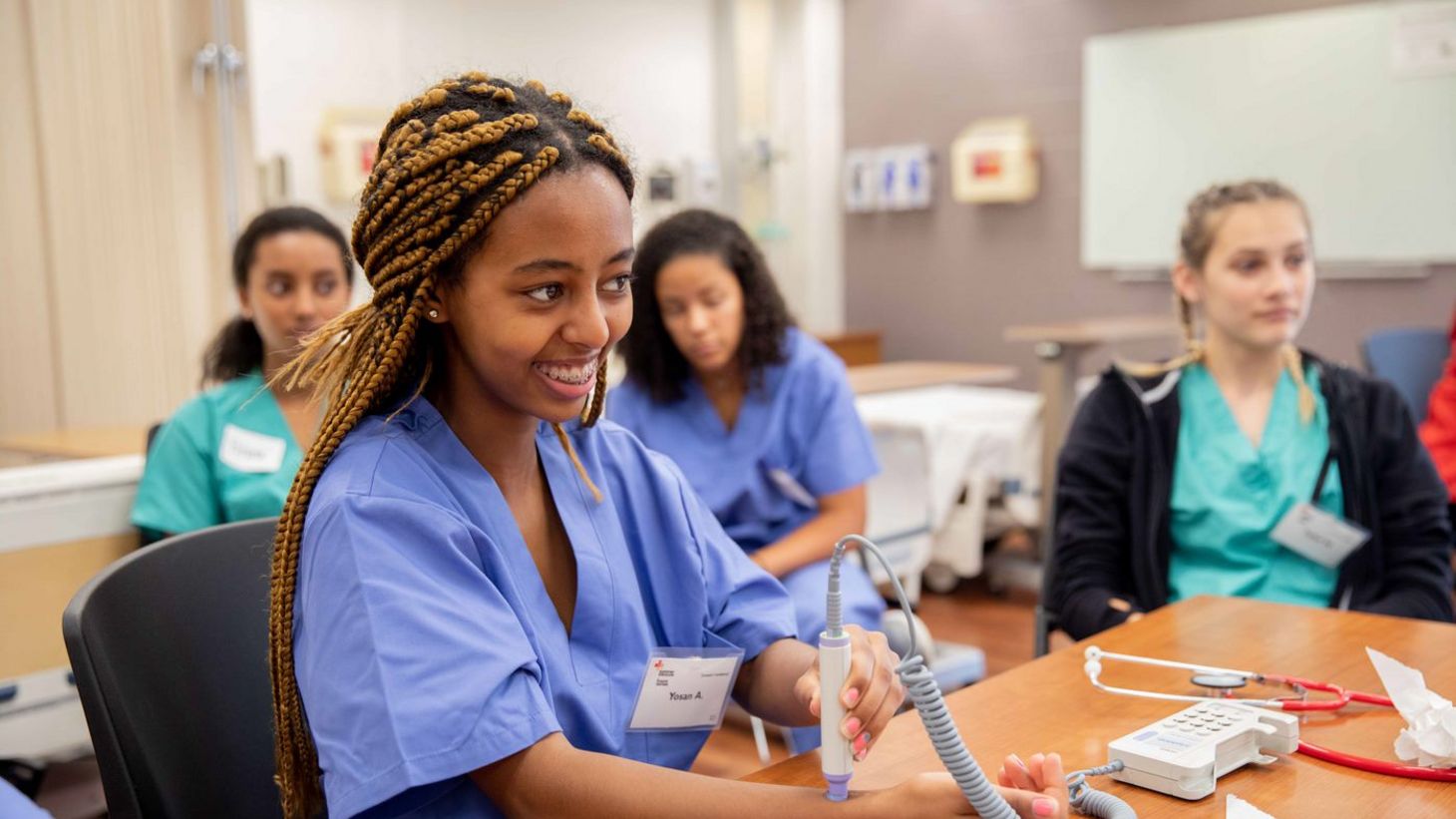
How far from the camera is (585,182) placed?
3.31ft

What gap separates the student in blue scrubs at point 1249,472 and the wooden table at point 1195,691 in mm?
282

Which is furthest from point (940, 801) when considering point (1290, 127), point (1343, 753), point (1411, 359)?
point (1290, 127)

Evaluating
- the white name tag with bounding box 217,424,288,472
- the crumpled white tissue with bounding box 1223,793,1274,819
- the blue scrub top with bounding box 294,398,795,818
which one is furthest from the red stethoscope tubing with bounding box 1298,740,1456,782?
the white name tag with bounding box 217,424,288,472

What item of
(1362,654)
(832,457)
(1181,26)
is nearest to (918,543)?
(832,457)

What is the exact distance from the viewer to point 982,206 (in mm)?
5828

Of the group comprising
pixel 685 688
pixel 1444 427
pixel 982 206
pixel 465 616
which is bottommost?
pixel 1444 427

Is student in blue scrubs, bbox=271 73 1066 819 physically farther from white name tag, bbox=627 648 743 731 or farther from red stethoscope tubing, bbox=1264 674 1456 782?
red stethoscope tubing, bbox=1264 674 1456 782

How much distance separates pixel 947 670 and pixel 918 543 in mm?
329

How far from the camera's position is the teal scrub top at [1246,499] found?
71.0 inches

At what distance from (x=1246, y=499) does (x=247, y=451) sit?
1562 mm

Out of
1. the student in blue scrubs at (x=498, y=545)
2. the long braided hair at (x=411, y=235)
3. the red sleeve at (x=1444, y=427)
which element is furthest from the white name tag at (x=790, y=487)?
the red sleeve at (x=1444, y=427)

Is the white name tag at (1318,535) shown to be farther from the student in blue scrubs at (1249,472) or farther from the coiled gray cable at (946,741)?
the coiled gray cable at (946,741)

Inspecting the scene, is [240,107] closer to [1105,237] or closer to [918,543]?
[918,543]

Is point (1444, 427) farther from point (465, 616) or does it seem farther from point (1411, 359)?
point (465, 616)
